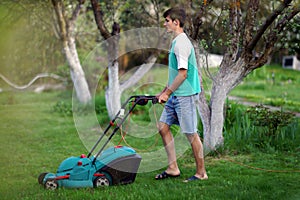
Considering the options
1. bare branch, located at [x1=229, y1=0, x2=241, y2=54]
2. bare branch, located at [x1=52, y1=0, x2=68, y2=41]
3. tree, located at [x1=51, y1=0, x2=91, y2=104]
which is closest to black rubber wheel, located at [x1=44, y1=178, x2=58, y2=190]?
bare branch, located at [x1=229, y1=0, x2=241, y2=54]

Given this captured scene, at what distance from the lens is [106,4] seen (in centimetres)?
854

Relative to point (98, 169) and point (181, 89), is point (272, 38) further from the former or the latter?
point (98, 169)

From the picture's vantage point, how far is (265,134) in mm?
6312

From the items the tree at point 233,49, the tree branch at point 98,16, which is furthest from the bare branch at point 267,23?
the tree branch at point 98,16

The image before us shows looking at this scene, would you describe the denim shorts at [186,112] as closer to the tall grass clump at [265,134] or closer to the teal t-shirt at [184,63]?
the teal t-shirt at [184,63]

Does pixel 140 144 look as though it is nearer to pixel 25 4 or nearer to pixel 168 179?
pixel 168 179

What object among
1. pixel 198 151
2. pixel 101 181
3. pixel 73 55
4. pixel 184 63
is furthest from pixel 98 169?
pixel 73 55

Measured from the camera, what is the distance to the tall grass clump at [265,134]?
6074mm

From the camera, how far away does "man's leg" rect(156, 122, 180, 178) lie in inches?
191

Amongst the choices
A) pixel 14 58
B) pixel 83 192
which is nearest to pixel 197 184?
pixel 83 192

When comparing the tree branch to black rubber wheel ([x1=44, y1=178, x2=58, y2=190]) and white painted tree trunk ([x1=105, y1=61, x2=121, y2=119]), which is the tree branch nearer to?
white painted tree trunk ([x1=105, y1=61, x2=121, y2=119])

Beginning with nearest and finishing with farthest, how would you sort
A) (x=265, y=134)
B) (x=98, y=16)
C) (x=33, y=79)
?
(x=265, y=134), (x=98, y=16), (x=33, y=79)

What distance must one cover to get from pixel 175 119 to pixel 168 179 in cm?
58

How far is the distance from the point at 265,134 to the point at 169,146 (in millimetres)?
1864
